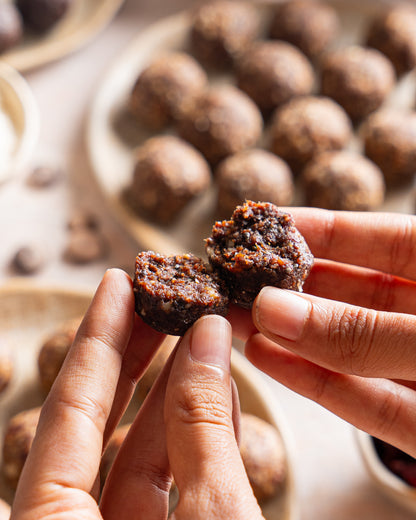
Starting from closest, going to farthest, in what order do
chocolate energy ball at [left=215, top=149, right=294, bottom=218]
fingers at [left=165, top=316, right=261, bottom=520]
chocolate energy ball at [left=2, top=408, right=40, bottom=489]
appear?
1. fingers at [left=165, top=316, right=261, bottom=520]
2. chocolate energy ball at [left=2, top=408, right=40, bottom=489]
3. chocolate energy ball at [left=215, top=149, right=294, bottom=218]

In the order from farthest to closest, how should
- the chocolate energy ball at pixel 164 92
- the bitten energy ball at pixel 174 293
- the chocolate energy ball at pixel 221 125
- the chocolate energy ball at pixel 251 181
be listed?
the chocolate energy ball at pixel 164 92 < the chocolate energy ball at pixel 221 125 < the chocolate energy ball at pixel 251 181 < the bitten energy ball at pixel 174 293

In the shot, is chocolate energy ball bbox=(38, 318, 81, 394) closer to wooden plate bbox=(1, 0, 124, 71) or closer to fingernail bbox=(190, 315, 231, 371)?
fingernail bbox=(190, 315, 231, 371)

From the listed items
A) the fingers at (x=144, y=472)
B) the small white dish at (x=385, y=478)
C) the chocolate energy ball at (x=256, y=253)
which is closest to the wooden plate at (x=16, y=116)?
the chocolate energy ball at (x=256, y=253)

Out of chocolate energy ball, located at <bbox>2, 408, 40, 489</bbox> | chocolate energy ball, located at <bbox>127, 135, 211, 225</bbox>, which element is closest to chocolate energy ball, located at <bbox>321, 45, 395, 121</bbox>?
chocolate energy ball, located at <bbox>127, 135, 211, 225</bbox>

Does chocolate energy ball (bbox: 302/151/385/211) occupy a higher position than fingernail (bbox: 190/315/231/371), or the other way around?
fingernail (bbox: 190/315/231/371)

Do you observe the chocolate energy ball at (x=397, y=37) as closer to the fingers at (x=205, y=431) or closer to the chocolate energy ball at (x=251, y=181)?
the chocolate energy ball at (x=251, y=181)

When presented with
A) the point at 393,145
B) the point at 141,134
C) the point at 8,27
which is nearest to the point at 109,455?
the point at 141,134

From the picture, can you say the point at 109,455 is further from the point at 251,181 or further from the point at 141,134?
the point at 141,134
